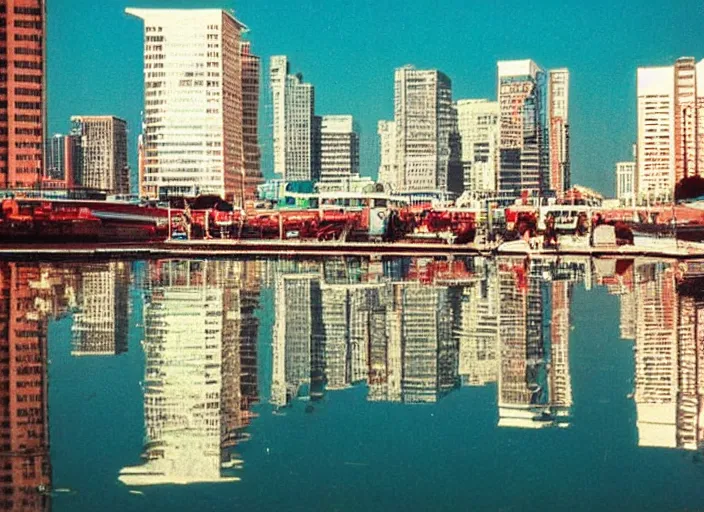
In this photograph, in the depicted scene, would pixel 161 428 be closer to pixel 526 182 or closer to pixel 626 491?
pixel 626 491

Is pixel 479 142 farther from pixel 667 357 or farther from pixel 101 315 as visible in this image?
pixel 667 357

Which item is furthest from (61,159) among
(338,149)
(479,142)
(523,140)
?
(523,140)

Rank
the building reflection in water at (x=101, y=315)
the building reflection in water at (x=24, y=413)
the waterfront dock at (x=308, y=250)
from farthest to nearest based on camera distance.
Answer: the waterfront dock at (x=308, y=250) → the building reflection in water at (x=101, y=315) → the building reflection in water at (x=24, y=413)

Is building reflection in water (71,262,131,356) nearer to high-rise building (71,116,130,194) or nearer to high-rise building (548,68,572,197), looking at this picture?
high-rise building (548,68,572,197)

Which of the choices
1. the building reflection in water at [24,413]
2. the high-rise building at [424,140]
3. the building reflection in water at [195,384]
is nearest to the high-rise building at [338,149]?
the high-rise building at [424,140]

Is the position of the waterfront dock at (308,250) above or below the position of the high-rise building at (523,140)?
below

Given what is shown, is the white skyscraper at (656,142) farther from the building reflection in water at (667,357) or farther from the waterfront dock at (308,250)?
the building reflection in water at (667,357)
